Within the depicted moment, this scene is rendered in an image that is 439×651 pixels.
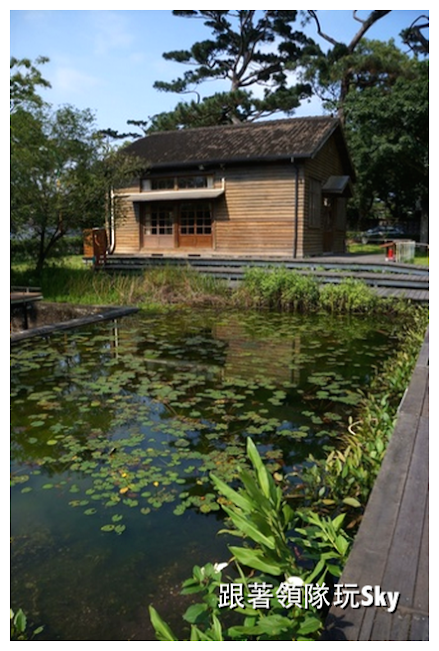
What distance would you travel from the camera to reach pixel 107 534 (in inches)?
117

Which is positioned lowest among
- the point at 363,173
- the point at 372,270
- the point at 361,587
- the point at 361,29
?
the point at 361,587

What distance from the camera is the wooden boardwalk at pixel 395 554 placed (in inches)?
68.6

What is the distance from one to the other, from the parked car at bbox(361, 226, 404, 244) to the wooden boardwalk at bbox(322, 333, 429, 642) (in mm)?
25276

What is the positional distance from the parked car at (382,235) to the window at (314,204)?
10.0 meters

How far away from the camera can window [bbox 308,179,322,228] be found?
16891mm

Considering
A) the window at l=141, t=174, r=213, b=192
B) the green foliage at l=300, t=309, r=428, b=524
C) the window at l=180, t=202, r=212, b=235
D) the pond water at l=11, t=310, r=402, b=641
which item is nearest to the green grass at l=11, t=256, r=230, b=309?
the pond water at l=11, t=310, r=402, b=641

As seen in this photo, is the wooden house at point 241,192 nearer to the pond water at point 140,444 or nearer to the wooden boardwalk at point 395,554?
the pond water at point 140,444

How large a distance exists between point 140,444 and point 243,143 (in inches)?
602

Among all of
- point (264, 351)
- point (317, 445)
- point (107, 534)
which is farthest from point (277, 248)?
point (107, 534)

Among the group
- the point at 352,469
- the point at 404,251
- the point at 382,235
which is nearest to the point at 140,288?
the point at 404,251

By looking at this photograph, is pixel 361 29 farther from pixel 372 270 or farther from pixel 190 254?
pixel 372 270

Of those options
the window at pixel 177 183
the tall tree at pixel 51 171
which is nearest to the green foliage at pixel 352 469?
the tall tree at pixel 51 171

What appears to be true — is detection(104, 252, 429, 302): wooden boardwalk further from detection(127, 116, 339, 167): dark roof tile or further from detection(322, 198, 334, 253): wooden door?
detection(322, 198, 334, 253): wooden door
